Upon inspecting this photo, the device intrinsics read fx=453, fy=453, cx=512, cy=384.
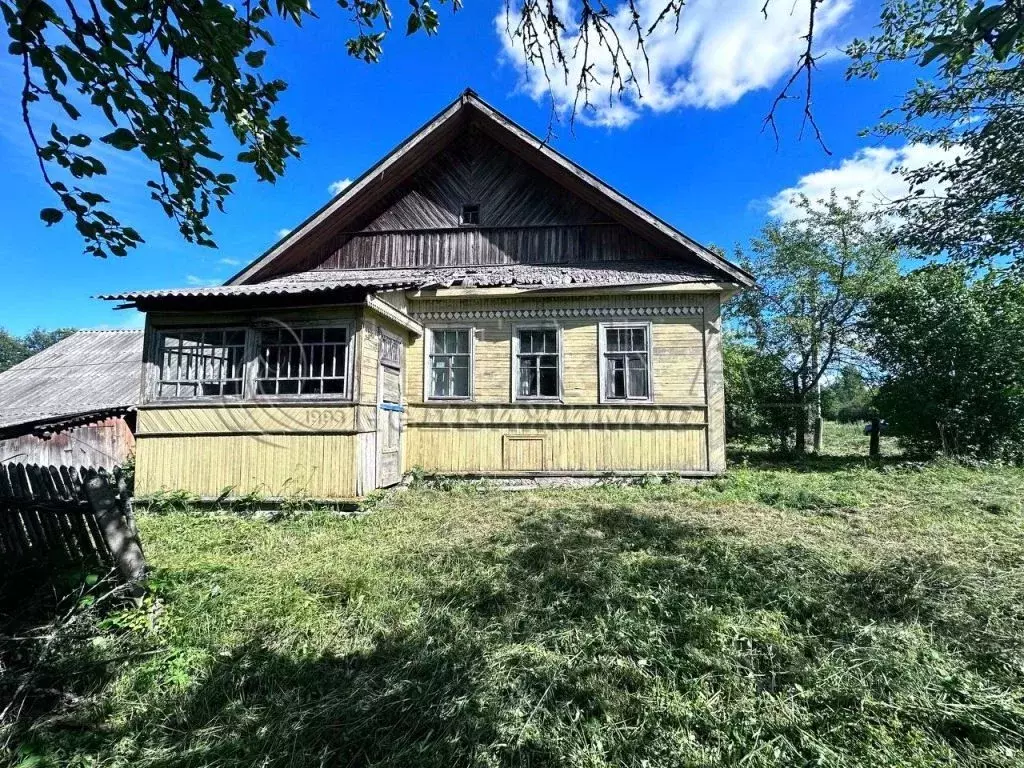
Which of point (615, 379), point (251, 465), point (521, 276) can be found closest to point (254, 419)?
point (251, 465)

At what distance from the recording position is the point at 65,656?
3.02m

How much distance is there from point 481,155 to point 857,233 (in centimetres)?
1487

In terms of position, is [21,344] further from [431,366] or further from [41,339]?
[431,366]

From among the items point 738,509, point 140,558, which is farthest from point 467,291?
point 140,558

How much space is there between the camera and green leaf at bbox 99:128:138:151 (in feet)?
8.95

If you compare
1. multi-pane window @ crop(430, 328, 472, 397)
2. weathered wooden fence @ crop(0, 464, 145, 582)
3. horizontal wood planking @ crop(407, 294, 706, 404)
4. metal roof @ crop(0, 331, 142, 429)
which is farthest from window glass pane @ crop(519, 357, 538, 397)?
metal roof @ crop(0, 331, 142, 429)

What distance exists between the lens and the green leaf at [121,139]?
2729mm

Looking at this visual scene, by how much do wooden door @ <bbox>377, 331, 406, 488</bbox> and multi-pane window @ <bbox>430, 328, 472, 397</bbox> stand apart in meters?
0.76

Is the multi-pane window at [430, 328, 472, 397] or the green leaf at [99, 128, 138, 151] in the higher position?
the green leaf at [99, 128, 138, 151]

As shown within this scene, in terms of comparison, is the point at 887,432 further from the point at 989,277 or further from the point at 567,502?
the point at 567,502

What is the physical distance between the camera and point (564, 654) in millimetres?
3020

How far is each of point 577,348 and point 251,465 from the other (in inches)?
238

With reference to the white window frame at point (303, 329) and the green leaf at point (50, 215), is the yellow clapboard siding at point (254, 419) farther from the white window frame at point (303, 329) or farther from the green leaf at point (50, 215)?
the green leaf at point (50, 215)

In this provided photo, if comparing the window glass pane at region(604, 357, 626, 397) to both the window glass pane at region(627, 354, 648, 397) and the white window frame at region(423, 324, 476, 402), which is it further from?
the white window frame at region(423, 324, 476, 402)
